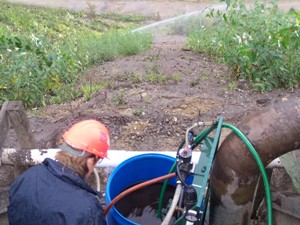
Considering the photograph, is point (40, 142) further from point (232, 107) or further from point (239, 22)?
point (239, 22)

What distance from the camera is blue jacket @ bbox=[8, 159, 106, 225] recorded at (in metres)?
2.21

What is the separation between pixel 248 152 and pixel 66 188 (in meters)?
0.94

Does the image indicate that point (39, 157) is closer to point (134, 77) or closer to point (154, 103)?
point (154, 103)

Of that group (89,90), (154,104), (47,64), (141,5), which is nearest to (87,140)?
(154,104)

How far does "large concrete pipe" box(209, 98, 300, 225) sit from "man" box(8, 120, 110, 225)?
647mm

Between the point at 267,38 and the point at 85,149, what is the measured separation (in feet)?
11.4

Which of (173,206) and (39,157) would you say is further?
(39,157)

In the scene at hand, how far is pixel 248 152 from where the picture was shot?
2213 mm

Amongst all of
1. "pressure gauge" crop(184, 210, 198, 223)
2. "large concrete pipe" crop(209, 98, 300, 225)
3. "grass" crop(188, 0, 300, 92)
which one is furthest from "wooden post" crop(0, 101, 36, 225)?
"grass" crop(188, 0, 300, 92)

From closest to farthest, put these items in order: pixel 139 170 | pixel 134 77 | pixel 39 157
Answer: pixel 139 170 < pixel 39 157 < pixel 134 77

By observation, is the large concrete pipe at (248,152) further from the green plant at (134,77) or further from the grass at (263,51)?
the green plant at (134,77)

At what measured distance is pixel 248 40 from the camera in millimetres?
5289

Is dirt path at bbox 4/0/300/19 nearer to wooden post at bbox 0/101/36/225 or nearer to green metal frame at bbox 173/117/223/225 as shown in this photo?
wooden post at bbox 0/101/36/225

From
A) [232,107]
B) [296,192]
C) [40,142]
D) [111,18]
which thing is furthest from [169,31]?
[296,192]
